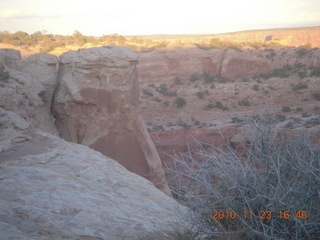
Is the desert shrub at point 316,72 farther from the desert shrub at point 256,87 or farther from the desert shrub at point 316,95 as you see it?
the desert shrub at point 256,87

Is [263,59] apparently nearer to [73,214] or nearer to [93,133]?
[93,133]

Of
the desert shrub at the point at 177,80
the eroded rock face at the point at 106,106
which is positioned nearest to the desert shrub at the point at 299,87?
the desert shrub at the point at 177,80

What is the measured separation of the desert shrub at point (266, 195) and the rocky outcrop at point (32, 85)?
6.11 metres

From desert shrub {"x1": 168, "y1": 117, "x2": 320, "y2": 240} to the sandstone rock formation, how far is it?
547mm

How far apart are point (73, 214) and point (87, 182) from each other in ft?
3.96

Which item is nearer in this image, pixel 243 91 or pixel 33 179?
pixel 33 179

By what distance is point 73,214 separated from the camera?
3893 mm

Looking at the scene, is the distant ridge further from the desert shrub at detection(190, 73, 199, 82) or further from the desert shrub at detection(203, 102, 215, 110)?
the desert shrub at detection(203, 102, 215, 110)

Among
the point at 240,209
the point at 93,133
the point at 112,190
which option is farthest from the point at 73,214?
the point at 93,133

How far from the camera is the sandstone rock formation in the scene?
11.8ft

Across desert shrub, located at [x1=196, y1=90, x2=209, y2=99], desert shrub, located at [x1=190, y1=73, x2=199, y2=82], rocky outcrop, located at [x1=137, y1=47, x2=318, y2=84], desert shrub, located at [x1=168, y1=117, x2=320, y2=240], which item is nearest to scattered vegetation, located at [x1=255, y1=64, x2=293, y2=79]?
rocky outcrop, located at [x1=137, y1=47, x2=318, y2=84]

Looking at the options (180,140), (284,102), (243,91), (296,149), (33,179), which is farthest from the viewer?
(243,91)

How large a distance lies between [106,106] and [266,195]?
675 cm
